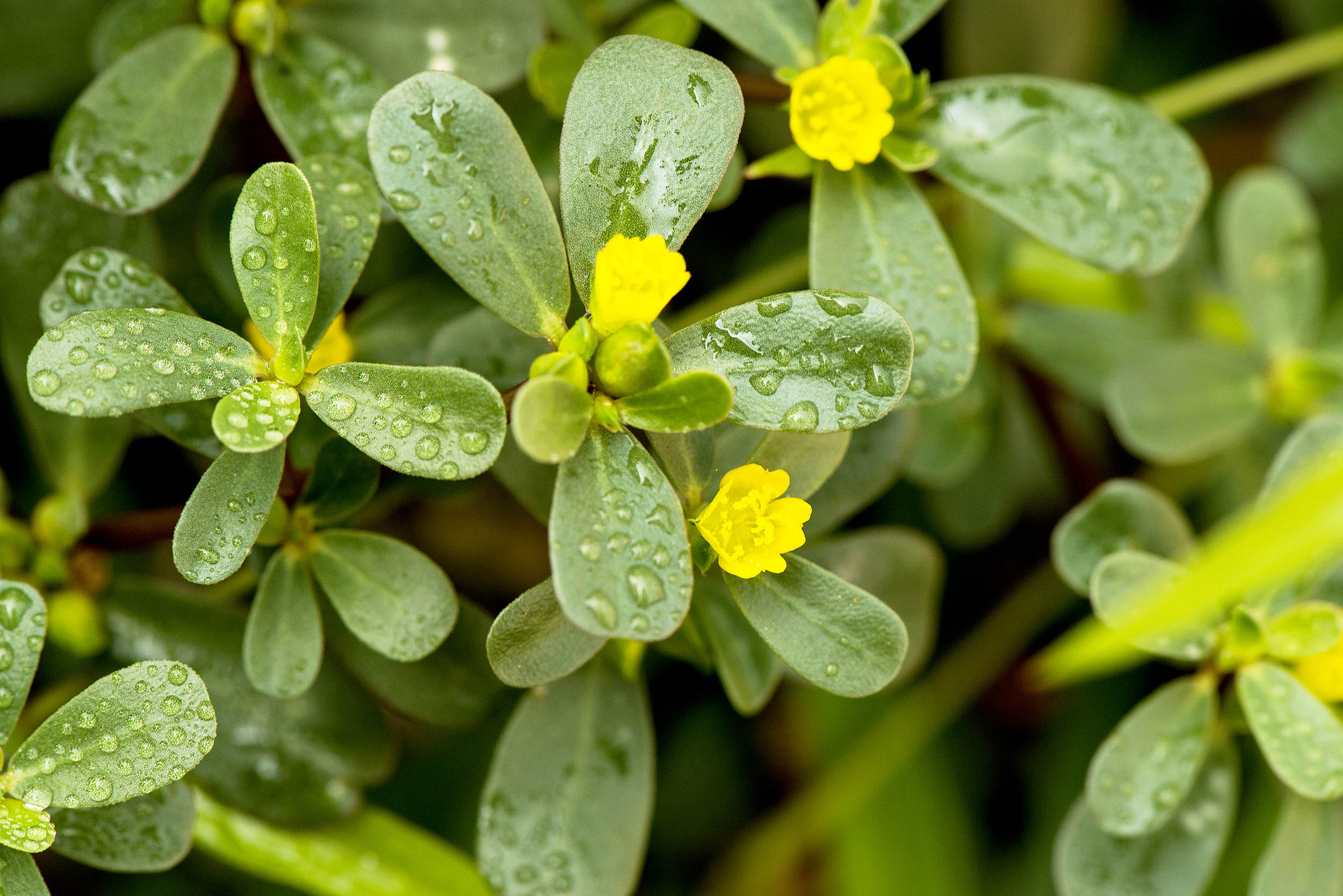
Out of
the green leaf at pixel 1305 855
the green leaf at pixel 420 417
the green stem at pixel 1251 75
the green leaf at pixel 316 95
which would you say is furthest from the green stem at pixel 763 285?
the green leaf at pixel 1305 855

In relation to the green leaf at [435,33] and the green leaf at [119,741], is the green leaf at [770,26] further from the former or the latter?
the green leaf at [119,741]

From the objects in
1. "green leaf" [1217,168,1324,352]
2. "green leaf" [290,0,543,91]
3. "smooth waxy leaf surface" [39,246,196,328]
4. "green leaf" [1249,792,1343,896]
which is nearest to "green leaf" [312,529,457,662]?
"smooth waxy leaf surface" [39,246,196,328]

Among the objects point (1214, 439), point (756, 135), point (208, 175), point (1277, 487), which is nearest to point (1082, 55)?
point (756, 135)

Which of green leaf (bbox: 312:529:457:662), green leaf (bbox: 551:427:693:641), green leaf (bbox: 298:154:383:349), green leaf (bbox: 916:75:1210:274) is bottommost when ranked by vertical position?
green leaf (bbox: 312:529:457:662)

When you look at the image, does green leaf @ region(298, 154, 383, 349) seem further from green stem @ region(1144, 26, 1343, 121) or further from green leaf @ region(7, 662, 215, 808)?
green stem @ region(1144, 26, 1343, 121)

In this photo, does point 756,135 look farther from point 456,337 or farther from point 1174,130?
point 456,337

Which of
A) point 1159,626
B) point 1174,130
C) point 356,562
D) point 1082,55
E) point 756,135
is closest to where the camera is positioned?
point 1159,626
